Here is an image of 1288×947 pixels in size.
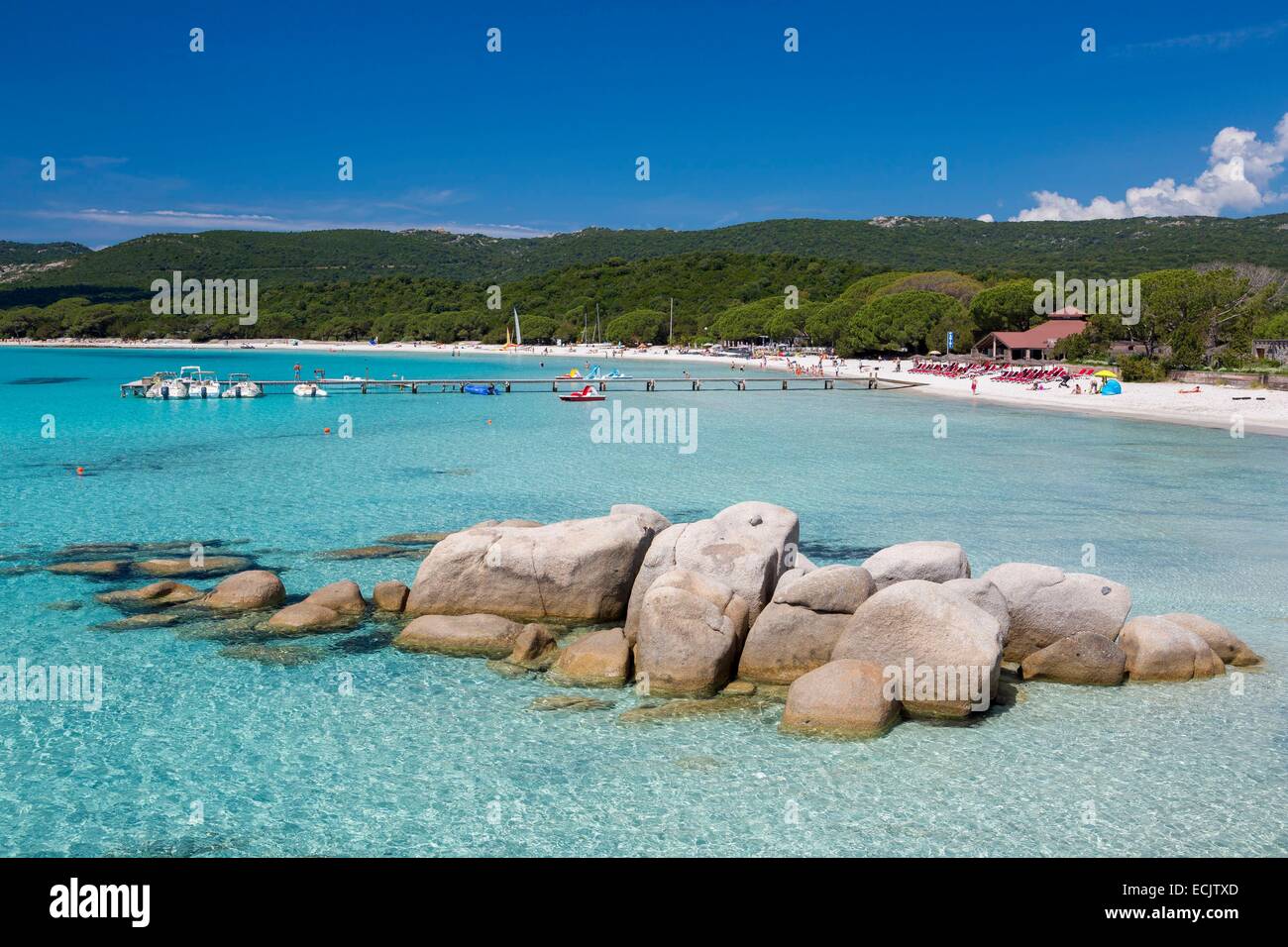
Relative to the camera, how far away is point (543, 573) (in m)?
13.8

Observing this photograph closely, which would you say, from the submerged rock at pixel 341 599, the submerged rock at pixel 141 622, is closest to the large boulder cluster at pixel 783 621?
the submerged rock at pixel 341 599

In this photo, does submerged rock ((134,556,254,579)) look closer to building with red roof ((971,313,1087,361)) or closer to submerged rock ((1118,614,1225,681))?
submerged rock ((1118,614,1225,681))

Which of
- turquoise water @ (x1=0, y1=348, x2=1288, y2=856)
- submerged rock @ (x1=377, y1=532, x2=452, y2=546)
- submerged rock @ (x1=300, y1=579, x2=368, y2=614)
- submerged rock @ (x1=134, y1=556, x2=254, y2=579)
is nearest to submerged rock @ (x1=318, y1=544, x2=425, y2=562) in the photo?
submerged rock @ (x1=377, y1=532, x2=452, y2=546)

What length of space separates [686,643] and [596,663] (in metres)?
1.20

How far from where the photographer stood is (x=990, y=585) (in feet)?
39.4

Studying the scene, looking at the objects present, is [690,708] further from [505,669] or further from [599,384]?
[599,384]

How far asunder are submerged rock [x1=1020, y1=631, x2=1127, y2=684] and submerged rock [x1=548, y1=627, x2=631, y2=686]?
483cm

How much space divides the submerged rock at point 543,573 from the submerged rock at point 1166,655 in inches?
246

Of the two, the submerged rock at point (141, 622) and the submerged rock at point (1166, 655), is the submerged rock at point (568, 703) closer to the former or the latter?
the submerged rock at point (141, 622)

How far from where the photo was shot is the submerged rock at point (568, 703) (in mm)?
11055

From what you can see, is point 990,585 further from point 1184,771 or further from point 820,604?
point 1184,771

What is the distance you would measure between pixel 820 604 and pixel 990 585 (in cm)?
216

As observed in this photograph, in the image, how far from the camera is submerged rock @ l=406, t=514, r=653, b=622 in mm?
13711
